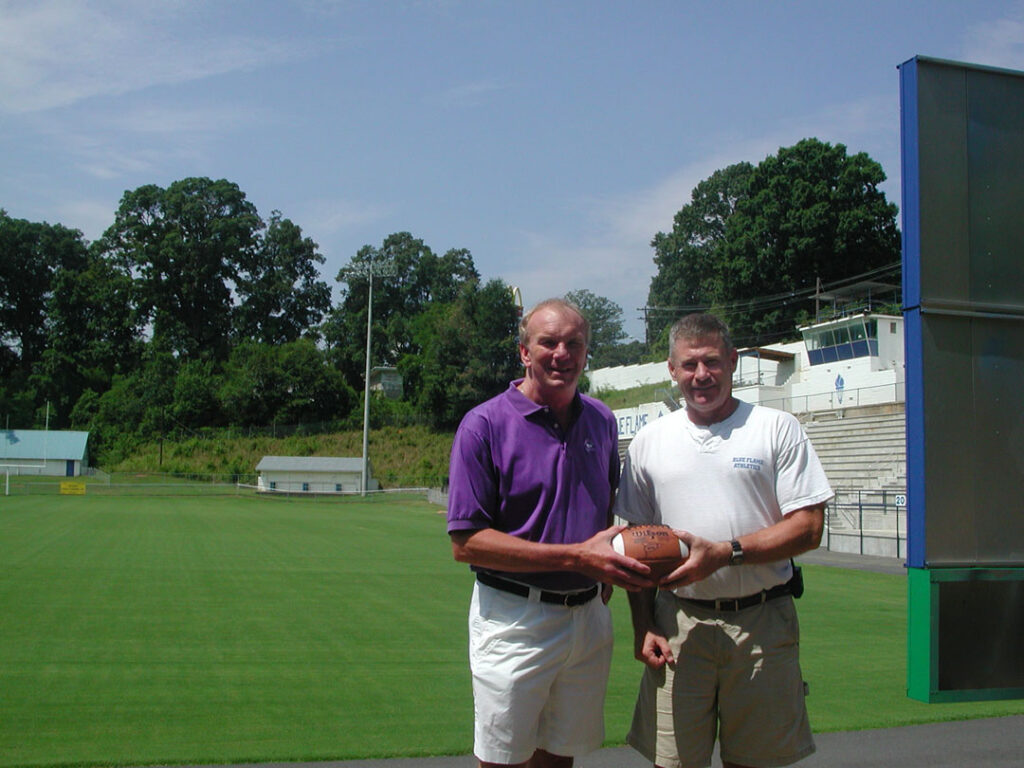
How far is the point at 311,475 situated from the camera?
56438 millimetres

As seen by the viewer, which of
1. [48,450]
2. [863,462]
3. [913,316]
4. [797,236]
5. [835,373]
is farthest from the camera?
[48,450]

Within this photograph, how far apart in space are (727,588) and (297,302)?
9487 centimetres

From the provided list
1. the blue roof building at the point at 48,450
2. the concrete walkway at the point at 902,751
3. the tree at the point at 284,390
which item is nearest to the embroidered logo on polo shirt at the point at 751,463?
the concrete walkway at the point at 902,751

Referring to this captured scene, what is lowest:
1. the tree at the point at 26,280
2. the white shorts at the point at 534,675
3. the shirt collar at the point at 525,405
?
the white shorts at the point at 534,675

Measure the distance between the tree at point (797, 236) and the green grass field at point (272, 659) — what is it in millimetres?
52400

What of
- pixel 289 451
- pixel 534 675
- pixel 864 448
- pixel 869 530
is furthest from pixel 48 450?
pixel 534 675

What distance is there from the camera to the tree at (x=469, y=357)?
2667 inches

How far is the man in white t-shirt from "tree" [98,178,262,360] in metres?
87.6

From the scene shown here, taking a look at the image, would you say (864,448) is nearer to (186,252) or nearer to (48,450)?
(48,450)

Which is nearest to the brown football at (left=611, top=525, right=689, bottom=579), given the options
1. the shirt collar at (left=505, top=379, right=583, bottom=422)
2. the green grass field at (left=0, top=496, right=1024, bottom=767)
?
the shirt collar at (left=505, top=379, right=583, bottom=422)

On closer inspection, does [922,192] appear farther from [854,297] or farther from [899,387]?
[854,297]

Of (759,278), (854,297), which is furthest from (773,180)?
(854,297)

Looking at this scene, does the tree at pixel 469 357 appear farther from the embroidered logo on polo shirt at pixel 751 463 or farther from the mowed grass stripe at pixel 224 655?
the embroidered logo on polo shirt at pixel 751 463

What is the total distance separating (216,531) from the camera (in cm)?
2341
